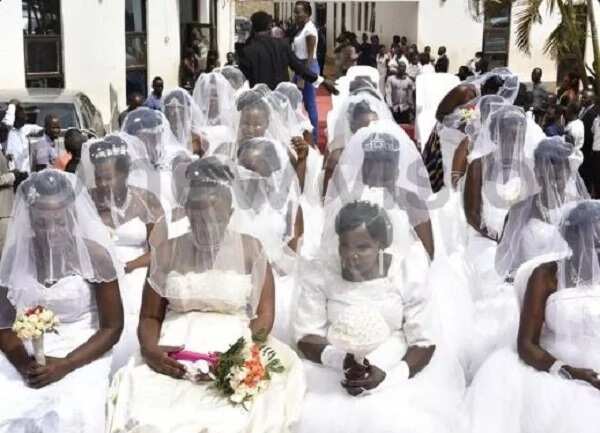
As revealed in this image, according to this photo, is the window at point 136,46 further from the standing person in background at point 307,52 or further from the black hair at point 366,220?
the black hair at point 366,220

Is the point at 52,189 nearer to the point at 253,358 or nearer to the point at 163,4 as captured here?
the point at 253,358

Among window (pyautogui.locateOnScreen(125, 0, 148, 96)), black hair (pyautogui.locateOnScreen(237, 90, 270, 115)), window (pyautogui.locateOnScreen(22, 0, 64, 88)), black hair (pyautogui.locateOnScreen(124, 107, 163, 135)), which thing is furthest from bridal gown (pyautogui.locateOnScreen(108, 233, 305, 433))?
window (pyautogui.locateOnScreen(125, 0, 148, 96))

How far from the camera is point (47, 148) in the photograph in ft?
29.3

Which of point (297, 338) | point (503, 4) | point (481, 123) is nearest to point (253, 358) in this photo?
point (297, 338)

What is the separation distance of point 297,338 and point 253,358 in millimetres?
443

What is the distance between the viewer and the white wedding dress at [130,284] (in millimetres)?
4914

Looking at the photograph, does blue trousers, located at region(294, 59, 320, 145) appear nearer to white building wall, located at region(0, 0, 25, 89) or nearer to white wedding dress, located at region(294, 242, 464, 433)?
white building wall, located at region(0, 0, 25, 89)

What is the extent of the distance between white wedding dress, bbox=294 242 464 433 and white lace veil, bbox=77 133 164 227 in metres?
1.87

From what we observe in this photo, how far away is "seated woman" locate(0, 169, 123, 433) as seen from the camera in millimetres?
4191

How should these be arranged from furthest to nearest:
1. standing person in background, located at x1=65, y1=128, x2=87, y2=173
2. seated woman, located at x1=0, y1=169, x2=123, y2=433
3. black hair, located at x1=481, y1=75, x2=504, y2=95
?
black hair, located at x1=481, y1=75, x2=504, y2=95 < standing person in background, located at x1=65, y1=128, x2=87, y2=173 < seated woman, located at x1=0, y1=169, x2=123, y2=433

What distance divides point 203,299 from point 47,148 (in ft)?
16.9

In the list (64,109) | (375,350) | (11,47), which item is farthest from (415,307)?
(11,47)

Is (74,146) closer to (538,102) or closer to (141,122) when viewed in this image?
(141,122)

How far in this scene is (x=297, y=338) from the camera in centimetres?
438
